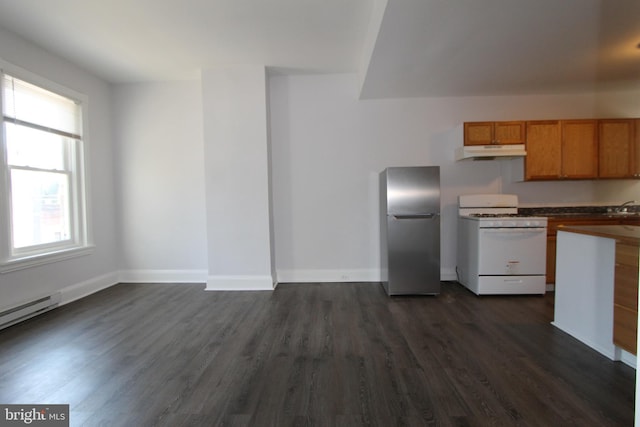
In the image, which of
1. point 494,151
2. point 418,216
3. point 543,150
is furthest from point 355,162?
point 543,150

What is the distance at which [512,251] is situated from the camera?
10.9ft

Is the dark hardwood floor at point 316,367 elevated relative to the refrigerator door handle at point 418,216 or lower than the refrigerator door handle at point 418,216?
Answer: lower

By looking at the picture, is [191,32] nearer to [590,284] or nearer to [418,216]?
[418,216]

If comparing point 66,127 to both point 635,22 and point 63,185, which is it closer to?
point 63,185

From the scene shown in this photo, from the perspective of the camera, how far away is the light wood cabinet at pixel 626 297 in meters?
1.82

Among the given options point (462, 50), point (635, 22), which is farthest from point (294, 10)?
point (635, 22)

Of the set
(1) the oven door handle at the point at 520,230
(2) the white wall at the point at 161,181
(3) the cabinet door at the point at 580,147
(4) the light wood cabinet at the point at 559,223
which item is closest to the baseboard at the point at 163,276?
(2) the white wall at the point at 161,181

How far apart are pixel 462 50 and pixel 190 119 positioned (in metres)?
3.54

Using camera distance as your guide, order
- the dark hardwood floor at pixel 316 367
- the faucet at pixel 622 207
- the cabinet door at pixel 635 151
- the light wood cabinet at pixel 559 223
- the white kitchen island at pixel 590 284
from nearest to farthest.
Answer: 1. the dark hardwood floor at pixel 316 367
2. the white kitchen island at pixel 590 284
3. the light wood cabinet at pixel 559 223
4. the cabinet door at pixel 635 151
5. the faucet at pixel 622 207

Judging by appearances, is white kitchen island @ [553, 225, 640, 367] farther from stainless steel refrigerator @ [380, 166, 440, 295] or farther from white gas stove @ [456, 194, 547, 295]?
stainless steel refrigerator @ [380, 166, 440, 295]

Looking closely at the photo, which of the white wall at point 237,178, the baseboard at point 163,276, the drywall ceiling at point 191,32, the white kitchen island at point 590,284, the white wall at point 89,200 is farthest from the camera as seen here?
the baseboard at point 163,276

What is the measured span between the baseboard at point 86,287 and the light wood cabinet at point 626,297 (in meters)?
5.23

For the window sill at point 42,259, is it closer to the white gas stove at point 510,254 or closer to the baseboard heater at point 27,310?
the baseboard heater at point 27,310

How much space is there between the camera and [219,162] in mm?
3738
